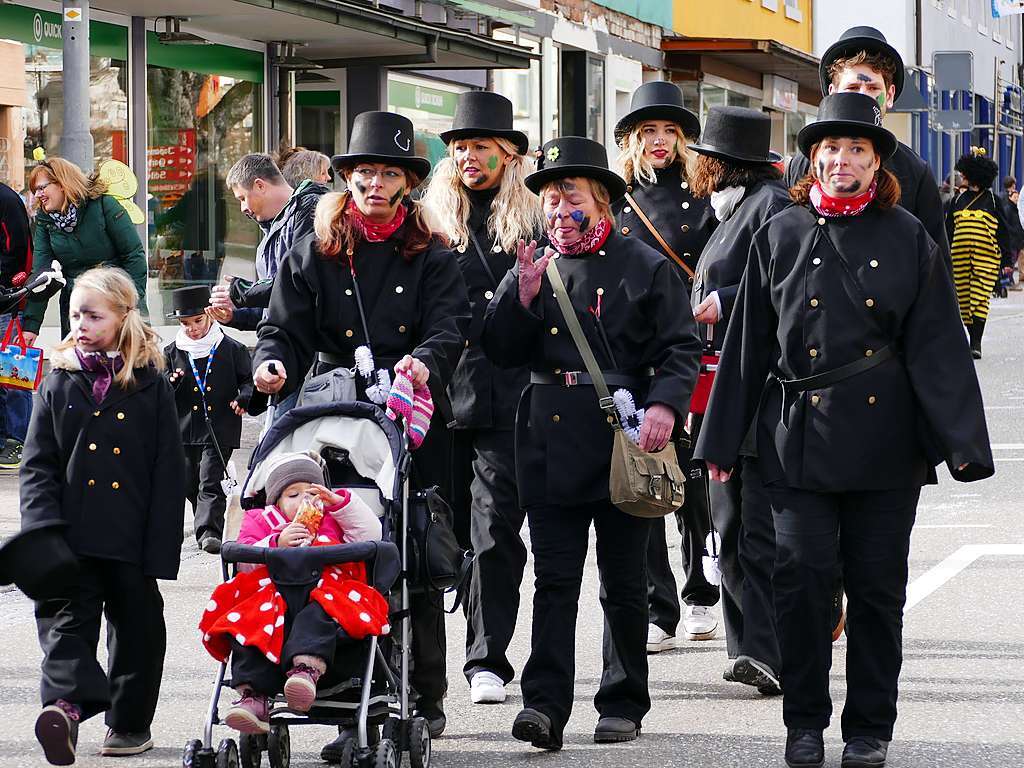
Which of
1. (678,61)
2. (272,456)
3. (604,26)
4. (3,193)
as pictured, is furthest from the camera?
(678,61)

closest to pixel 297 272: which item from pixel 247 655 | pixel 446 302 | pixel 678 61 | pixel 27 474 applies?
pixel 446 302

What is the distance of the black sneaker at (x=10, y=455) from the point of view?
12.7 meters

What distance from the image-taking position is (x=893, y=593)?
5.87 metres

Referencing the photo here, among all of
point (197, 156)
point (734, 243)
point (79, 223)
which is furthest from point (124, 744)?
point (197, 156)

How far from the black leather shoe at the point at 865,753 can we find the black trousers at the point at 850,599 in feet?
0.08

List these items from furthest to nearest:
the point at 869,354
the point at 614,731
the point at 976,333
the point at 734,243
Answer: the point at 976,333, the point at 734,243, the point at 614,731, the point at 869,354

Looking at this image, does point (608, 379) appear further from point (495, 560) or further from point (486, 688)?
point (486, 688)

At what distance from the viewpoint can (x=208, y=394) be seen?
32.6 feet

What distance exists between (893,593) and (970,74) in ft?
76.0

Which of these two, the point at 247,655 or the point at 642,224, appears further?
the point at 642,224

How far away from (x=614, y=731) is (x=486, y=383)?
1381 millimetres

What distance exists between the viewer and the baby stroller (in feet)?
17.3

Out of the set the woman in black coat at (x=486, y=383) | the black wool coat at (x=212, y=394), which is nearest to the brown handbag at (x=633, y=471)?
the woman in black coat at (x=486, y=383)

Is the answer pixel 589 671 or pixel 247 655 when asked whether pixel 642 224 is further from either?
pixel 247 655
